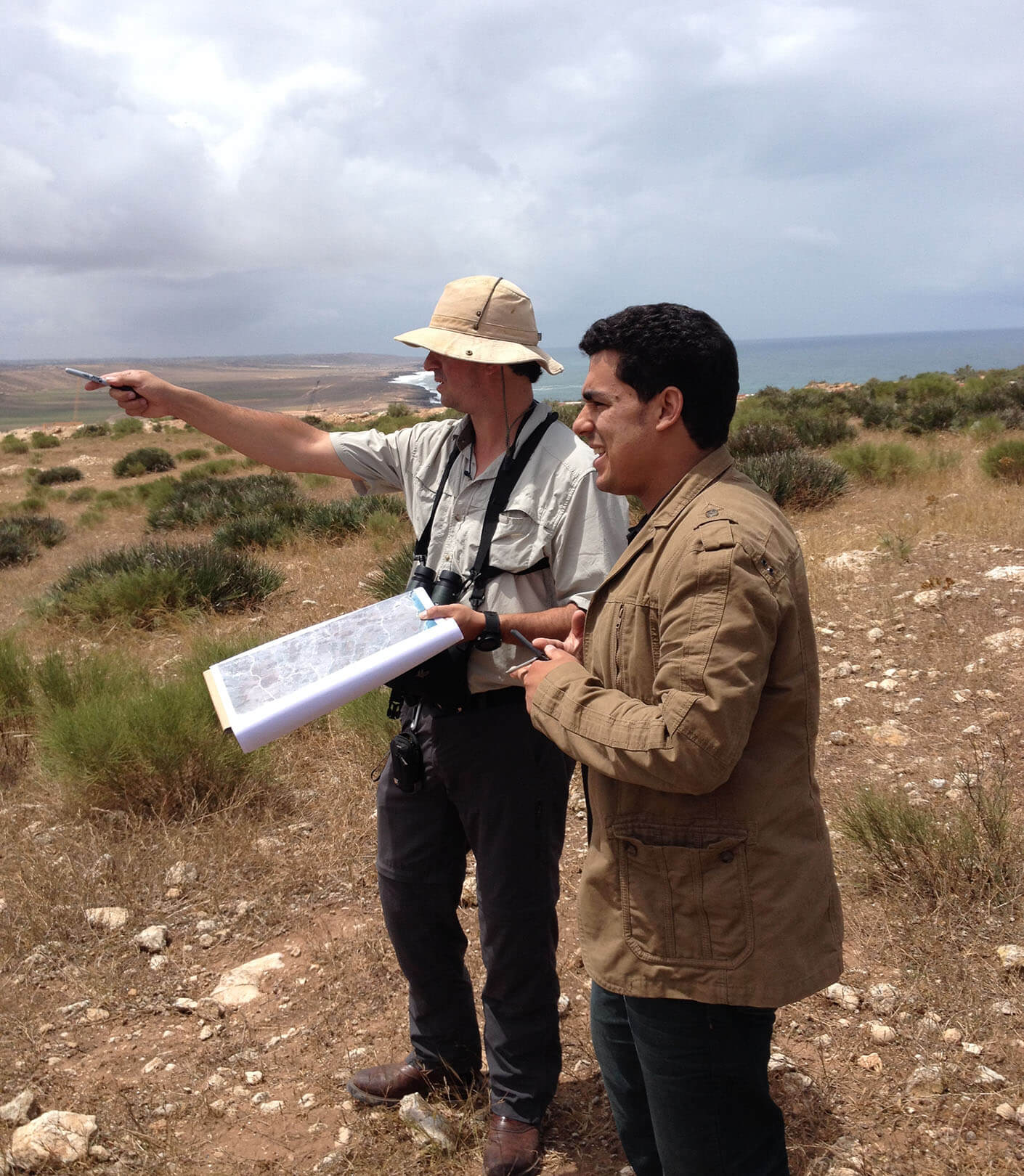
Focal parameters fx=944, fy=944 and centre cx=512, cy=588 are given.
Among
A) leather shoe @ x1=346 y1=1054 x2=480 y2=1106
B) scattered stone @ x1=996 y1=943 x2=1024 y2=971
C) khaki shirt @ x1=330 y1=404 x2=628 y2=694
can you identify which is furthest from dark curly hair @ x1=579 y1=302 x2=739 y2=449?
scattered stone @ x1=996 y1=943 x2=1024 y2=971

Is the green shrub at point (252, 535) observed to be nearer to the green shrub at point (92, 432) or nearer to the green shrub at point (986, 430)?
the green shrub at point (986, 430)

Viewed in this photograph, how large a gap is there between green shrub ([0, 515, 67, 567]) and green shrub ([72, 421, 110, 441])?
21064 mm

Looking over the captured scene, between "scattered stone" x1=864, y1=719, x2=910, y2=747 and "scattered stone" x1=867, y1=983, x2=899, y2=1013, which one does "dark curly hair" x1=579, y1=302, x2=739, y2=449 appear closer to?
"scattered stone" x1=867, y1=983, x2=899, y2=1013

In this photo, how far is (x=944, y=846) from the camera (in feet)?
10.5

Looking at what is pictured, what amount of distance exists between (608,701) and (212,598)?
7.11 m

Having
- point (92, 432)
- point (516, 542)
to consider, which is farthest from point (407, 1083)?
point (92, 432)

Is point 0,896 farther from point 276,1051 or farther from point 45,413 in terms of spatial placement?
point 45,413

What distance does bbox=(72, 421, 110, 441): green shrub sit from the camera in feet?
117

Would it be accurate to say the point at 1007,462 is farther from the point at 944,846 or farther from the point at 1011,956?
the point at 1011,956

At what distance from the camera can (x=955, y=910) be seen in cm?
308

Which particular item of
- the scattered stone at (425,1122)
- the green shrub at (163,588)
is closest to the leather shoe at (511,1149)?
the scattered stone at (425,1122)

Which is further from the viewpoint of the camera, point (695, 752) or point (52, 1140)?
point (52, 1140)

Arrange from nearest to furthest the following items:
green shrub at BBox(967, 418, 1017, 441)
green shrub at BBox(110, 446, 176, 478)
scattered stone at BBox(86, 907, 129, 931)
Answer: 1. scattered stone at BBox(86, 907, 129, 931)
2. green shrub at BBox(967, 418, 1017, 441)
3. green shrub at BBox(110, 446, 176, 478)

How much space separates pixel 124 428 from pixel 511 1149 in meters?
39.1
